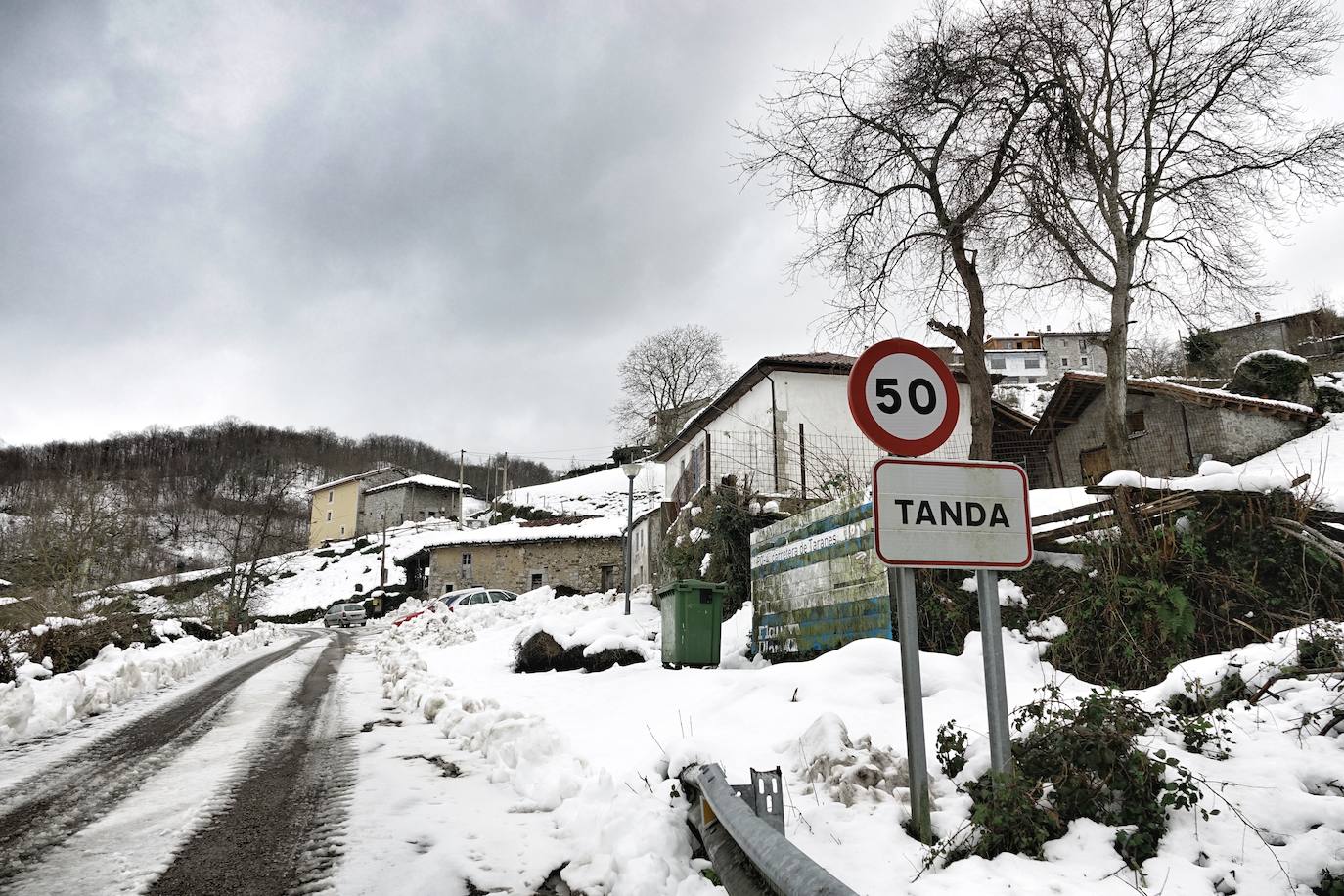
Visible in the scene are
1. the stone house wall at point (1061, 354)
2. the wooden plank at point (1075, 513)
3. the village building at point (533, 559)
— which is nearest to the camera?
the wooden plank at point (1075, 513)

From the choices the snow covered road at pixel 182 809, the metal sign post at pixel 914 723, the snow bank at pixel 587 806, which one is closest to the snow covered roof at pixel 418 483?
the snow covered road at pixel 182 809

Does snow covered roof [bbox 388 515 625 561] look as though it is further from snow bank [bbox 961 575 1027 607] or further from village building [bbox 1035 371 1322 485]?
snow bank [bbox 961 575 1027 607]

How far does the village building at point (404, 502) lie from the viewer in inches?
2928

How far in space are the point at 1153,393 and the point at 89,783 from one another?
2379cm

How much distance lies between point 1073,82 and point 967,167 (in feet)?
9.63

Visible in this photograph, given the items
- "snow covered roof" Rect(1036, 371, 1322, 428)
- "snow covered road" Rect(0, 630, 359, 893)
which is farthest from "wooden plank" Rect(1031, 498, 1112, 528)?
"snow covered roof" Rect(1036, 371, 1322, 428)

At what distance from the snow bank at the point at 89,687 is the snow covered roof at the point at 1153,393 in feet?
73.1

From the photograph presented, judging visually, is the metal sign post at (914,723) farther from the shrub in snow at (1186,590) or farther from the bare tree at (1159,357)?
the bare tree at (1159,357)

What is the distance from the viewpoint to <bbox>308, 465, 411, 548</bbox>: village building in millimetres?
75750

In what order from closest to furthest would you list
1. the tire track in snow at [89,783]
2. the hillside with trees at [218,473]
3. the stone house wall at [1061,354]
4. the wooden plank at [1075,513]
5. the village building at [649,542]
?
the tire track in snow at [89,783] < the wooden plank at [1075,513] < the village building at [649,542] < the hillside with trees at [218,473] < the stone house wall at [1061,354]

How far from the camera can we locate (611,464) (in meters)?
85.0

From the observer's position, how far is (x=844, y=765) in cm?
386

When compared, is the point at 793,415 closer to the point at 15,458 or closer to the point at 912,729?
the point at 912,729

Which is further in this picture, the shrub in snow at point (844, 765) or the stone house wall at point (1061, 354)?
the stone house wall at point (1061, 354)
